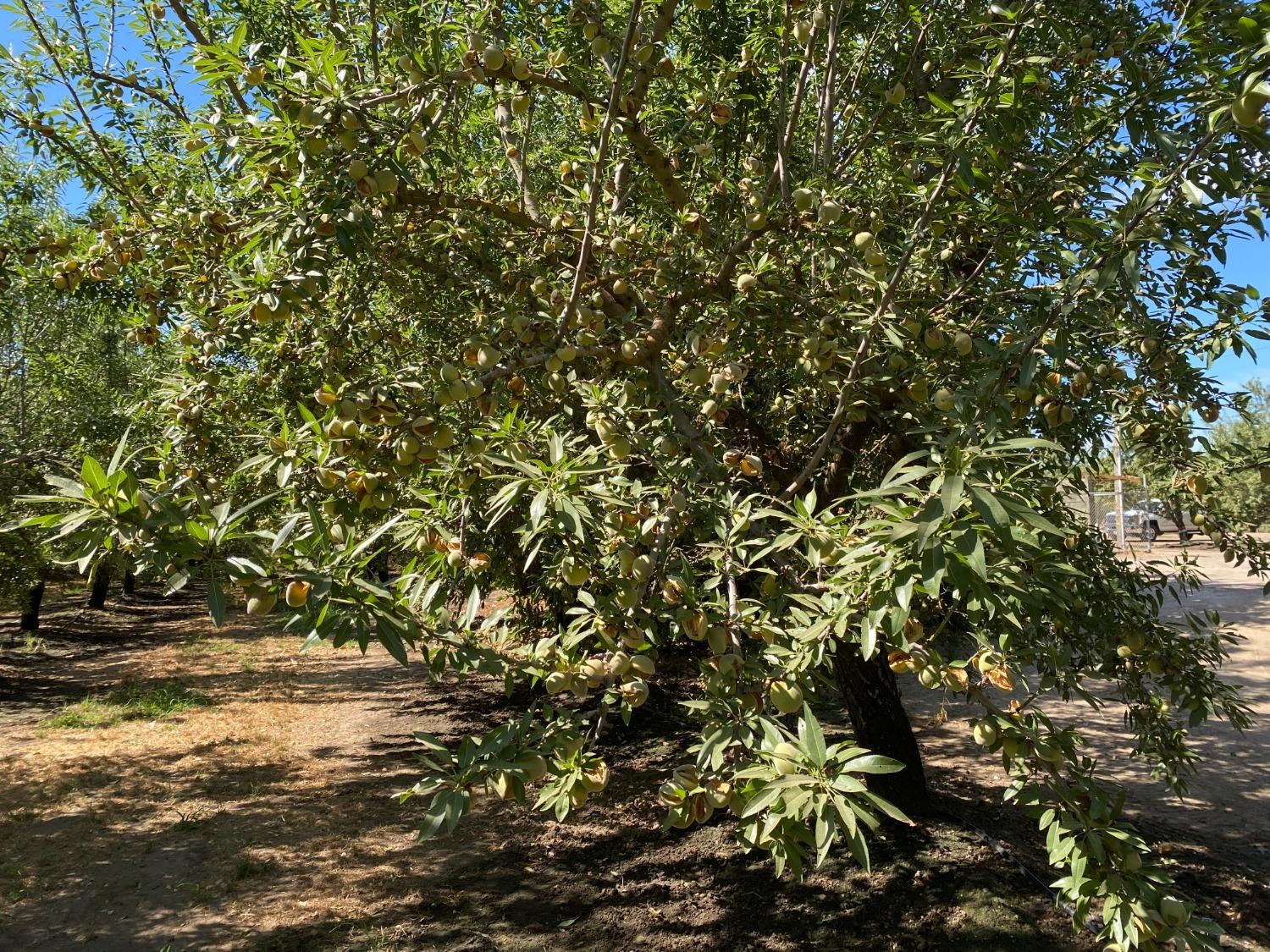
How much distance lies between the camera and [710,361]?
8.40 ft

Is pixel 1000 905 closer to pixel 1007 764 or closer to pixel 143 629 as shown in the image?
pixel 1007 764

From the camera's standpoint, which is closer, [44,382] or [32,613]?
[44,382]

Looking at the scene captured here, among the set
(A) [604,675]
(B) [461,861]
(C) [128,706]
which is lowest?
(B) [461,861]

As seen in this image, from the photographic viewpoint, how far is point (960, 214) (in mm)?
2568

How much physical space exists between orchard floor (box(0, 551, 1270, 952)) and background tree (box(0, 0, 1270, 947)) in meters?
0.94

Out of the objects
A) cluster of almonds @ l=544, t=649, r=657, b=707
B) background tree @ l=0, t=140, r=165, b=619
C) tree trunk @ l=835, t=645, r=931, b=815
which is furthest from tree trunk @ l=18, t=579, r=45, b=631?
cluster of almonds @ l=544, t=649, r=657, b=707

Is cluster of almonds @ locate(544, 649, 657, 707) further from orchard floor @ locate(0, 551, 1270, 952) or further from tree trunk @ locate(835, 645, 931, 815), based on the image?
tree trunk @ locate(835, 645, 931, 815)

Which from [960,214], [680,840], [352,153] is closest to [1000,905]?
[680,840]

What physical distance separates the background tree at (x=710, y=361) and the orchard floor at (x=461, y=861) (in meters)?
0.94

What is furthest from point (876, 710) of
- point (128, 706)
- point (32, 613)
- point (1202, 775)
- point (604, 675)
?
point (32, 613)

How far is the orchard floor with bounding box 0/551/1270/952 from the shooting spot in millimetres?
3893

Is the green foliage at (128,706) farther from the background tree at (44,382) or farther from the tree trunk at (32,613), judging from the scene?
the tree trunk at (32,613)

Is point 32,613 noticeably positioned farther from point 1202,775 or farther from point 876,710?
point 1202,775

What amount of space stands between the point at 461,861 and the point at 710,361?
3.90 m
